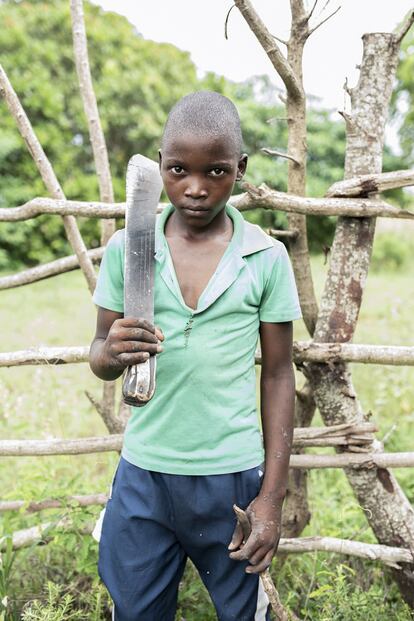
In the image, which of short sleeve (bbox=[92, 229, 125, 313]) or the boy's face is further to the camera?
short sleeve (bbox=[92, 229, 125, 313])

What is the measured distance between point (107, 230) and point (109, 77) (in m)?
9.12

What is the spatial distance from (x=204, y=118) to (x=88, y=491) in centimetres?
180

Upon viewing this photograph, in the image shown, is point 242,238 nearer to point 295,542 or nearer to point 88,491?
point 295,542

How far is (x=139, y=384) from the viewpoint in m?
1.39

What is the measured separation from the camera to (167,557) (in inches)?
67.6

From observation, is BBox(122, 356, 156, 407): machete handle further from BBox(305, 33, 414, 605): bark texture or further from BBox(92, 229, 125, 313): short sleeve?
BBox(305, 33, 414, 605): bark texture

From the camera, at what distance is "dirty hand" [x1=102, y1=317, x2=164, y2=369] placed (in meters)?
1.38

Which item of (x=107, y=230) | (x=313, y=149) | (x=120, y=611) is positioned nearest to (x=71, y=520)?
(x=120, y=611)

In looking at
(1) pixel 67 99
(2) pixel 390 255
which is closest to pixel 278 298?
(2) pixel 390 255

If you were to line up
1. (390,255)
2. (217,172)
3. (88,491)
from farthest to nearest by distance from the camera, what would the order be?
1. (390,255)
2. (88,491)
3. (217,172)

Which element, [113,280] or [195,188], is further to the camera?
[113,280]

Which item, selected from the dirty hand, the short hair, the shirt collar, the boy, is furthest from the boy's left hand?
the short hair

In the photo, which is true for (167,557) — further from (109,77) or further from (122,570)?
(109,77)

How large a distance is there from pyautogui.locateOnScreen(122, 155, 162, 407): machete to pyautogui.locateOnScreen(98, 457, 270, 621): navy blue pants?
1.14 feet
